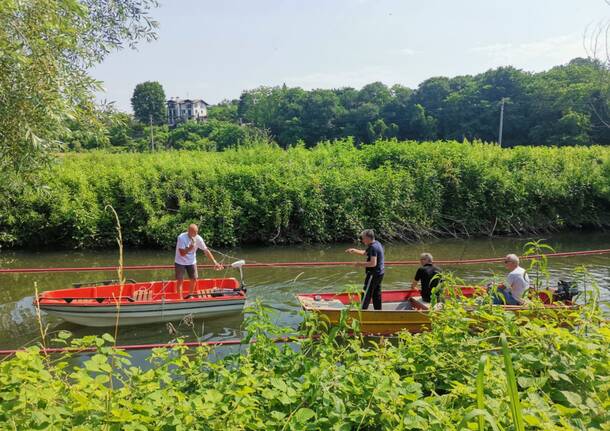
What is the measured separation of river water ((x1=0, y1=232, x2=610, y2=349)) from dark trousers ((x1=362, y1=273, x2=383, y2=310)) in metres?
1.69

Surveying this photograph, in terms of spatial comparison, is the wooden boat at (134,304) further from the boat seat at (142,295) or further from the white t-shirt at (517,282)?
the white t-shirt at (517,282)

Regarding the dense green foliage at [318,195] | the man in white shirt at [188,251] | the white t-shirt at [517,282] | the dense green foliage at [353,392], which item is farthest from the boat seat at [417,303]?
the dense green foliage at [318,195]

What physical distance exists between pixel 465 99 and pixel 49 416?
69.5 m

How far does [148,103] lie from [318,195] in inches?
4033

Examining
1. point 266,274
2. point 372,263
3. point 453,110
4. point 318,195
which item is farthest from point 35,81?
point 453,110

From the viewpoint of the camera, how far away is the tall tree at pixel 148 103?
111500 millimetres

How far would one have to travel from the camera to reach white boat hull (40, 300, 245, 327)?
10.4 metres

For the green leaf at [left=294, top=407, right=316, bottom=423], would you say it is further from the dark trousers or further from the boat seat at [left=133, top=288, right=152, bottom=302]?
the boat seat at [left=133, top=288, right=152, bottom=302]

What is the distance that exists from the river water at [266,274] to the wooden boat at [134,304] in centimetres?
33

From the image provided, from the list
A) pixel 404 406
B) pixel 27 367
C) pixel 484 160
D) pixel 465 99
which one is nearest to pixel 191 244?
pixel 27 367

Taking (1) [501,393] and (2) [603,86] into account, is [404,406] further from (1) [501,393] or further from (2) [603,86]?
(2) [603,86]

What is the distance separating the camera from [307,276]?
51.6ft

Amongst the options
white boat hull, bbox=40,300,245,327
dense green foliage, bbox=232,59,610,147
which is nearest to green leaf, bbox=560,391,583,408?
white boat hull, bbox=40,300,245,327

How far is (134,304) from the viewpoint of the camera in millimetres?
10453
